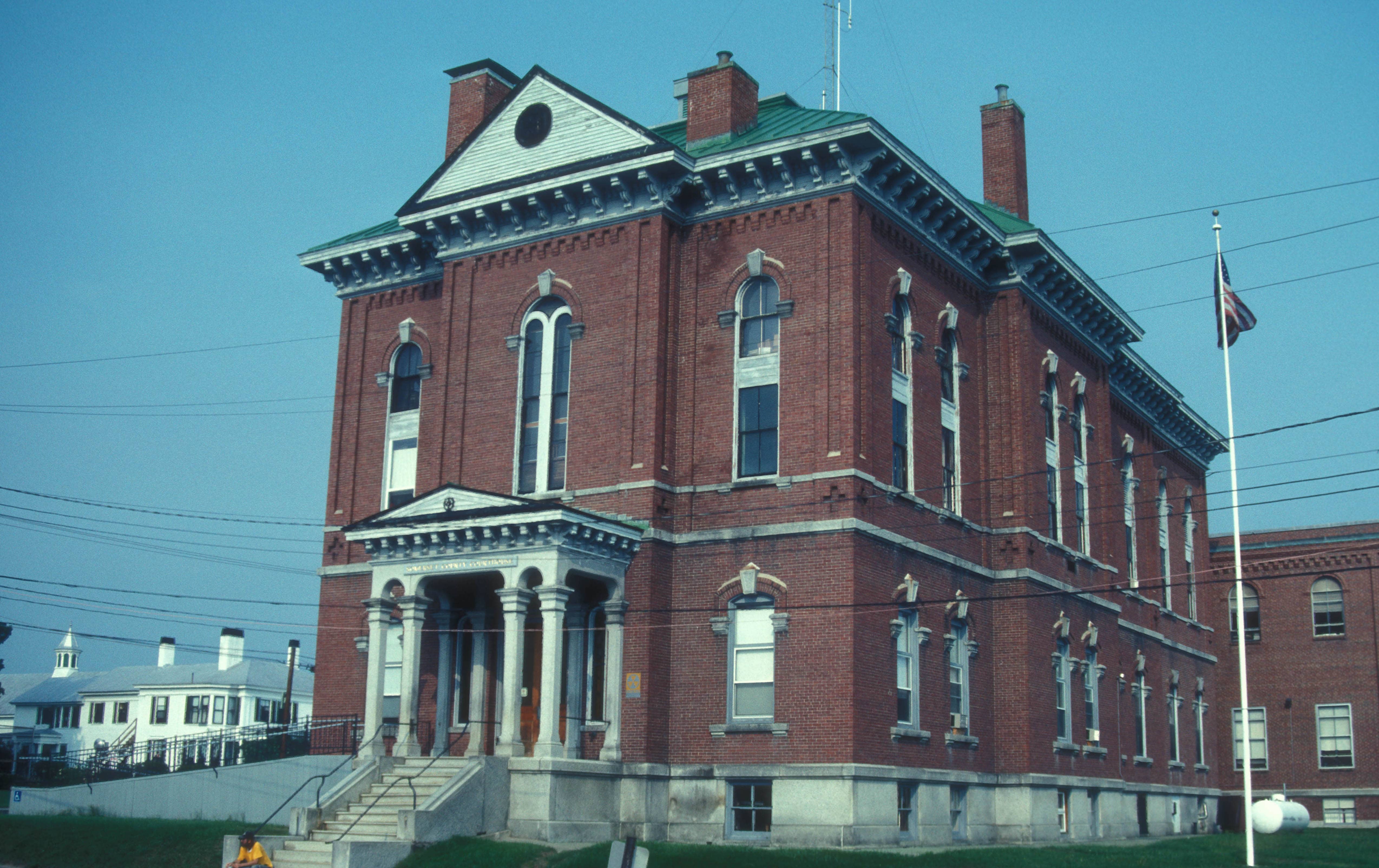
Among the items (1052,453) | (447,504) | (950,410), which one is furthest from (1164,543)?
(447,504)

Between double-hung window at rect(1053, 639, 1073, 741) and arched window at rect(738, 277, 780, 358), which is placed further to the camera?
double-hung window at rect(1053, 639, 1073, 741)

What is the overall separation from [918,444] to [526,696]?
375 inches

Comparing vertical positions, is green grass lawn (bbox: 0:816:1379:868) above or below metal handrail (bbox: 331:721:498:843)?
below

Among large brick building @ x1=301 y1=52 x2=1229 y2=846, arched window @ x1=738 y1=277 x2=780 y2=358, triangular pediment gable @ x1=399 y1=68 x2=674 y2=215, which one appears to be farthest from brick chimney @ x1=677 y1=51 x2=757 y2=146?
arched window @ x1=738 y1=277 x2=780 y2=358

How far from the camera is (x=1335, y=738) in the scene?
5069cm

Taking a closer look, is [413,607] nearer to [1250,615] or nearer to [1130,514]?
[1130,514]

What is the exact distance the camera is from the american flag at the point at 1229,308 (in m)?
29.2

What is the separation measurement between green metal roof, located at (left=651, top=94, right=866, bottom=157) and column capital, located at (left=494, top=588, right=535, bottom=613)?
30.7 feet

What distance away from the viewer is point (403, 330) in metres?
33.4

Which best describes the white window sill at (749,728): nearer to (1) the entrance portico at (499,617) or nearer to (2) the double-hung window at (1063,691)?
(1) the entrance portico at (499,617)

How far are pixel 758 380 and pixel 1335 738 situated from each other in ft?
110

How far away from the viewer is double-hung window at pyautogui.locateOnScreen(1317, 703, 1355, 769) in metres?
50.3

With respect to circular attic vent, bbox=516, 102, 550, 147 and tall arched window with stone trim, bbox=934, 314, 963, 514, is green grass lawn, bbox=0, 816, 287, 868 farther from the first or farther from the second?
tall arched window with stone trim, bbox=934, 314, 963, 514

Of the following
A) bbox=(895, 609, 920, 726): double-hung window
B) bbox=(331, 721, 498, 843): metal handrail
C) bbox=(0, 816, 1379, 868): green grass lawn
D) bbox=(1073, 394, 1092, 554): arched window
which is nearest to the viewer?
bbox=(0, 816, 1379, 868): green grass lawn
